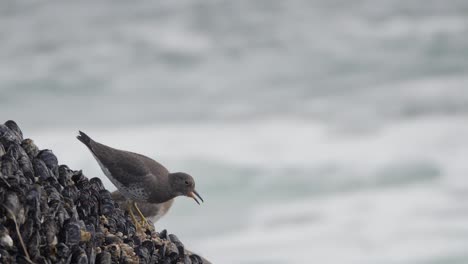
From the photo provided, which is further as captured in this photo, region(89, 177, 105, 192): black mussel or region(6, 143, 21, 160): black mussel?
region(89, 177, 105, 192): black mussel

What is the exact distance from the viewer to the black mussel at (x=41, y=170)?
1392 centimetres

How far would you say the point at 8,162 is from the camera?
43.4 ft

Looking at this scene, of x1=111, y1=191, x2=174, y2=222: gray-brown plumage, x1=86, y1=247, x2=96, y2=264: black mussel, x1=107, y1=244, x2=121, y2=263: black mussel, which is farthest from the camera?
x1=111, y1=191, x2=174, y2=222: gray-brown plumage

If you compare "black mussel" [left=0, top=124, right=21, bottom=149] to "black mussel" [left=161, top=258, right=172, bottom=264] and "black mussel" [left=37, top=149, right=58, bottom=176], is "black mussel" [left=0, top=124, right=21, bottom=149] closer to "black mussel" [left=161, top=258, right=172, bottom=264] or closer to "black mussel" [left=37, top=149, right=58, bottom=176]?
"black mussel" [left=37, top=149, right=58, bottom=176]

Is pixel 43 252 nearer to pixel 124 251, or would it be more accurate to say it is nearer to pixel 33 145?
pixel 124 251

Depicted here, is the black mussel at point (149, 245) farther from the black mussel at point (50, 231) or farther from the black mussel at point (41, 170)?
the black mussel at point (50, 231)

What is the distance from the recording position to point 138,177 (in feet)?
54.2

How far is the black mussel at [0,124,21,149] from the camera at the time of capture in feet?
46.0

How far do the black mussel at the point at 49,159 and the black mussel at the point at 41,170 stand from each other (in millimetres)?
189

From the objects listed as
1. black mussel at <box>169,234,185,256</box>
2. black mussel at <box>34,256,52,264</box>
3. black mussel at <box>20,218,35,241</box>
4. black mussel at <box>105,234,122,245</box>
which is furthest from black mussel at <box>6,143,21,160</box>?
black mussel at <box>169,234,185,256</box>

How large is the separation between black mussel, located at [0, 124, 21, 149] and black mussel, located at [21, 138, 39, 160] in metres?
0.10

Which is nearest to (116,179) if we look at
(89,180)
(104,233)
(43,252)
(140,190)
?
(140,190)

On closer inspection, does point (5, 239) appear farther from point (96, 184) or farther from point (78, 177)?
point (96, 184)

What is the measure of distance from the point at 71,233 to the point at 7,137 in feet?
7.20
